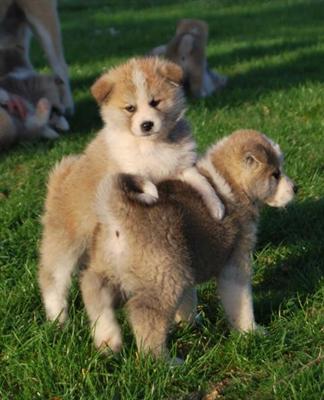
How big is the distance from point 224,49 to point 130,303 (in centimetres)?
1084

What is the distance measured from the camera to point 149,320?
350 cm

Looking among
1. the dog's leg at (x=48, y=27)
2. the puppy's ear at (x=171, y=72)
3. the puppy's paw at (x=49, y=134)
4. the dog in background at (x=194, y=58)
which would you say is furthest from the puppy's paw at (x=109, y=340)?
the dog in background at (x=194, y=58)

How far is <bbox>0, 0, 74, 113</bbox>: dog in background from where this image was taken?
9422 millimetres

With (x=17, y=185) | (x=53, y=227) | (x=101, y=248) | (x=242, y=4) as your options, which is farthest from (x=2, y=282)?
(x=242, y=4)

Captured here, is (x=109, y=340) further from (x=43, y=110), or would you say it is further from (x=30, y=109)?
(x=30, y=109)

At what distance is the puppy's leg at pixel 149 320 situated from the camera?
3.50 m

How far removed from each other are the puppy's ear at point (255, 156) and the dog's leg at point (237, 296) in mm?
542

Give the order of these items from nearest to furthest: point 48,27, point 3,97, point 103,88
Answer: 1. point 103,88
2. point 3,97
3. point 48,27

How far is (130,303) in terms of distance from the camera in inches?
140

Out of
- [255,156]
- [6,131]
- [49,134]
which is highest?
[255,156]

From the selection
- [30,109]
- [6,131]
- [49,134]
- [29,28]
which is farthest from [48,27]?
[6,131]

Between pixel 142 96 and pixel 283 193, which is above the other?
pixel 142 96

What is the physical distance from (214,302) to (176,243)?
3.28 feet

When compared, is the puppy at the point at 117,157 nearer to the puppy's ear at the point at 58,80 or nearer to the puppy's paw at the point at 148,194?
the puppy's paw at the point at 148,194
